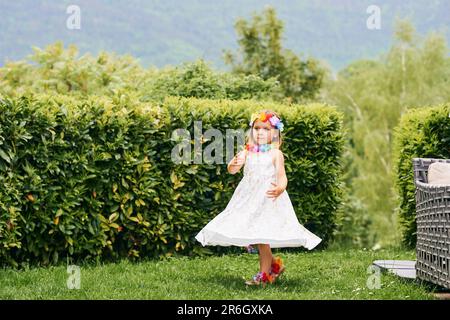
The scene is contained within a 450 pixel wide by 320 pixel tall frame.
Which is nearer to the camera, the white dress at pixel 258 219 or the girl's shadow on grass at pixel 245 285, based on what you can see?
the white dress at pixel 258 219

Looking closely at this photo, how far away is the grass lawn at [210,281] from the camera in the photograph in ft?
21.0

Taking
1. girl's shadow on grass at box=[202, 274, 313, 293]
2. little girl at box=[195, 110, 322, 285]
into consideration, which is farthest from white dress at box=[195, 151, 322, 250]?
girl's shadow on grass at box=[202, 274, 313, 293]

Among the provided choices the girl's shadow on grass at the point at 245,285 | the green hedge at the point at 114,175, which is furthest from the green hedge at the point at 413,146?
the girl's shadow on grass at the point at 245,285

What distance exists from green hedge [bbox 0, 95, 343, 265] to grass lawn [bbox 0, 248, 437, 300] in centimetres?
36

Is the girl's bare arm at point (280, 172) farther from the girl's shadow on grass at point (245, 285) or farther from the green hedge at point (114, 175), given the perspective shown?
the green hedge at point (114, 175)

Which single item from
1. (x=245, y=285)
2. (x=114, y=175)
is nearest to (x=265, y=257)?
(x=245, y=285)

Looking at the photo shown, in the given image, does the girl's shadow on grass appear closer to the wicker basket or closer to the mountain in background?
the wicker basket

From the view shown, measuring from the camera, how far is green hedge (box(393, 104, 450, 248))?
943 centimetres

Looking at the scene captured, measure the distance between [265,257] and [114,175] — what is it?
2420 mm

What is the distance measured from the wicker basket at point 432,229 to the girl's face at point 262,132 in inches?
56.7

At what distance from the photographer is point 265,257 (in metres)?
6.74

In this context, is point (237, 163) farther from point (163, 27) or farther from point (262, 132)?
point (163, 27)
